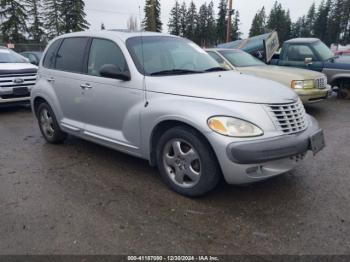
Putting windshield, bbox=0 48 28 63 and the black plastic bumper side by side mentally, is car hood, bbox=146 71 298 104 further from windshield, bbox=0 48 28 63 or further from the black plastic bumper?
windshield, bbox=0 48 28 63

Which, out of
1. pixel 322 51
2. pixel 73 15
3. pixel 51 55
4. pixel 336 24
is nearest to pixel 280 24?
pixel 336 24

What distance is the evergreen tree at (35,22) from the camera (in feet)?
152

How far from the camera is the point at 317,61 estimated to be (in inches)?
372

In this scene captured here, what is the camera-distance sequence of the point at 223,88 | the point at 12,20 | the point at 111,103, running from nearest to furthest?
the point at 223,88, the point at 111,103, the point at 12,20

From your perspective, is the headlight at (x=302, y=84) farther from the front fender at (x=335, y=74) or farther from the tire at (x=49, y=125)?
the tire at (x=49, y=125)

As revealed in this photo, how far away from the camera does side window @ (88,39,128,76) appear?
13.3 feet

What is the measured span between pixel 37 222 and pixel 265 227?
7.00 ft

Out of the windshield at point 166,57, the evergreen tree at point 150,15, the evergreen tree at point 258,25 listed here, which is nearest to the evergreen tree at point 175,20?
the evergreen tree at point 258,25

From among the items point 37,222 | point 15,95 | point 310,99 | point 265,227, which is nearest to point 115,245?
point 37,222

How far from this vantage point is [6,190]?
3.75m

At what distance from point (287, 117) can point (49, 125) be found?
12.8 ft

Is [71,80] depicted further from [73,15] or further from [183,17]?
[183,17]

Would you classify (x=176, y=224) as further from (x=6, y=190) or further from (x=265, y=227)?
(x=6, y=190)

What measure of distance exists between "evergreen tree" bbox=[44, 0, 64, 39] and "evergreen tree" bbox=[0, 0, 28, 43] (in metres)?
5.19
